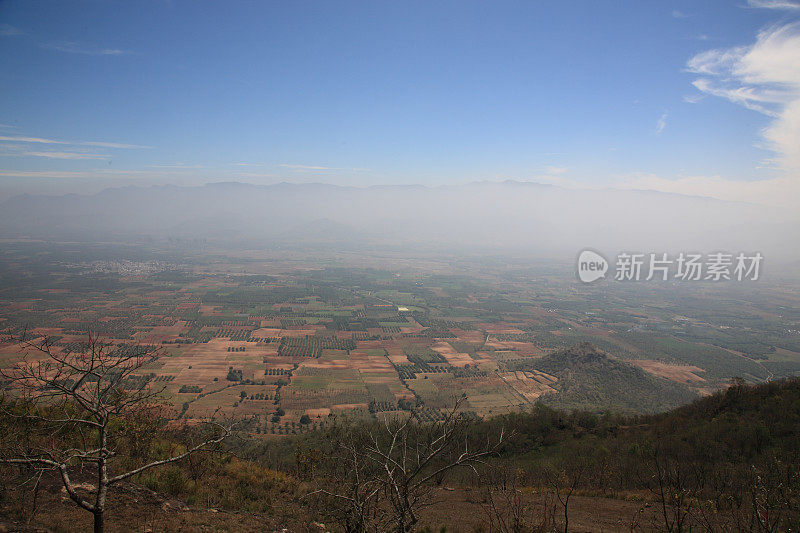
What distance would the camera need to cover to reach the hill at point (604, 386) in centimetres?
3048

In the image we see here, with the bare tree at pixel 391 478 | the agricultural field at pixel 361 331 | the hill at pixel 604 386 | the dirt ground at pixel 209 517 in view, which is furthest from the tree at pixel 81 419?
the hill at pixel 604 386

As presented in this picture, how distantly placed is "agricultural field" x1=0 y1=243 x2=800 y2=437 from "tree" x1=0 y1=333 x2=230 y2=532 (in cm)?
191

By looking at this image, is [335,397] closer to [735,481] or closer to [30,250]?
[735,481]

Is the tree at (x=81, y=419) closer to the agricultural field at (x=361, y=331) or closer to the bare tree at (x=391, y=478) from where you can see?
the agricultural field at (x=361, y=331)

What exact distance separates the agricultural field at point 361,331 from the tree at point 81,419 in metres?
1.91

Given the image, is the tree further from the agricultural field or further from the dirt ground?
the agricultural field

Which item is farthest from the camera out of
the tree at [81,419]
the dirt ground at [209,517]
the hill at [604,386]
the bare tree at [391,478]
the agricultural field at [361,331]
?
the agricultural field at [361,331]

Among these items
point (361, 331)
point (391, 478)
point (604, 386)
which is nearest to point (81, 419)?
point (391, 478)

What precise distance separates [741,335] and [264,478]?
72.7 m

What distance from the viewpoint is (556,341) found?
5178cm

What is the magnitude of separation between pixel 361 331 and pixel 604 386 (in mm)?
32115

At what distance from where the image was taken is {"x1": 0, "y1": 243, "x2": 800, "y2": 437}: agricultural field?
104 feet

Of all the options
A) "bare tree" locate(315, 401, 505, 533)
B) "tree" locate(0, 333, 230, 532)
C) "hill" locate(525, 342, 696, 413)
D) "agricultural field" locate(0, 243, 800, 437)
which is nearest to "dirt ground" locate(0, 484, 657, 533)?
"tree" locate(0, 333, 230, 532)

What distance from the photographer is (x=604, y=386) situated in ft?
110
